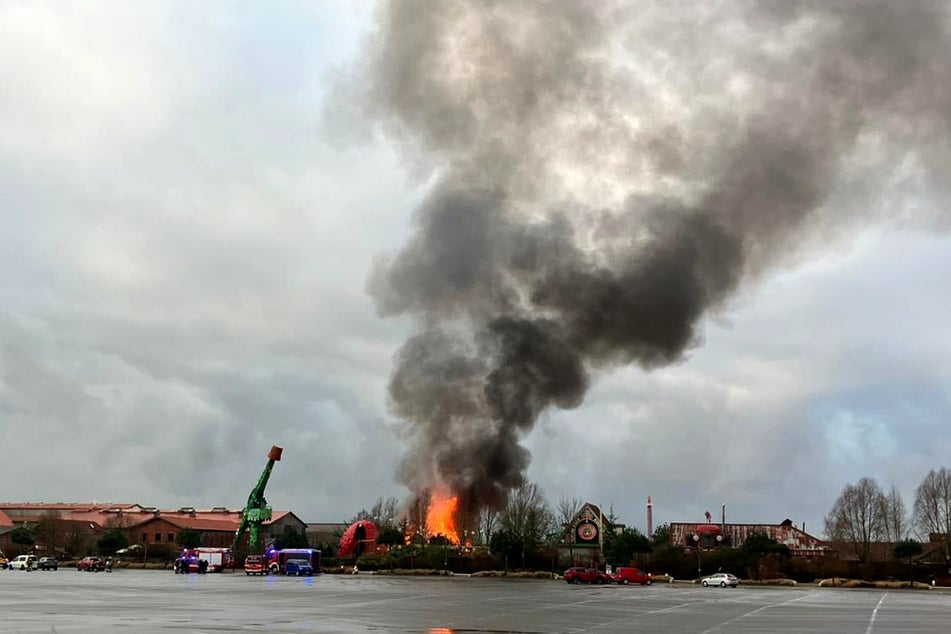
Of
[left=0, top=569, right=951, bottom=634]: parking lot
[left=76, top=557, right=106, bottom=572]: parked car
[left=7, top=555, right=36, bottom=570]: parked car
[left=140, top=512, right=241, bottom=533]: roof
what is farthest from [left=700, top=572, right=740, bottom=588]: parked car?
[left=140, top=512, right=241, bottom=533]: roof

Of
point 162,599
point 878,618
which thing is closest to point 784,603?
point 878,618

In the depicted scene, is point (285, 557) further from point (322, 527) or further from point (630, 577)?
point (322, 527)

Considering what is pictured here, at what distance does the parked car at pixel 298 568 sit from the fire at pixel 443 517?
528 inches

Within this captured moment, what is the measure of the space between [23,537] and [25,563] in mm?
49063

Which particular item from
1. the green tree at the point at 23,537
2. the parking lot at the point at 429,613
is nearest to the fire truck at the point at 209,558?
the parking lot at the point at 429,613

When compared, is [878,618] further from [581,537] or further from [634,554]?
[581,537]

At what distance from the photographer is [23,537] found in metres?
130

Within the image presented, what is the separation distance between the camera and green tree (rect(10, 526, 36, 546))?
5094 inches

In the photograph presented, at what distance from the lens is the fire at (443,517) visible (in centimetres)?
8431

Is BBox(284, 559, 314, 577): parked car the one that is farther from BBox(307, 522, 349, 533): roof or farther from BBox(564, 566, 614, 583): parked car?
BBox(307, 522, 349, 533): roof

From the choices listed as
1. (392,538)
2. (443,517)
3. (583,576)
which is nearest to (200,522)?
(392,538)

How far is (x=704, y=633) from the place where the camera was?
83.9 feet

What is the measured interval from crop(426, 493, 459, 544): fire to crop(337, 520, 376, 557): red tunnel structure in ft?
48.1

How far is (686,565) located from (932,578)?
830 inches
